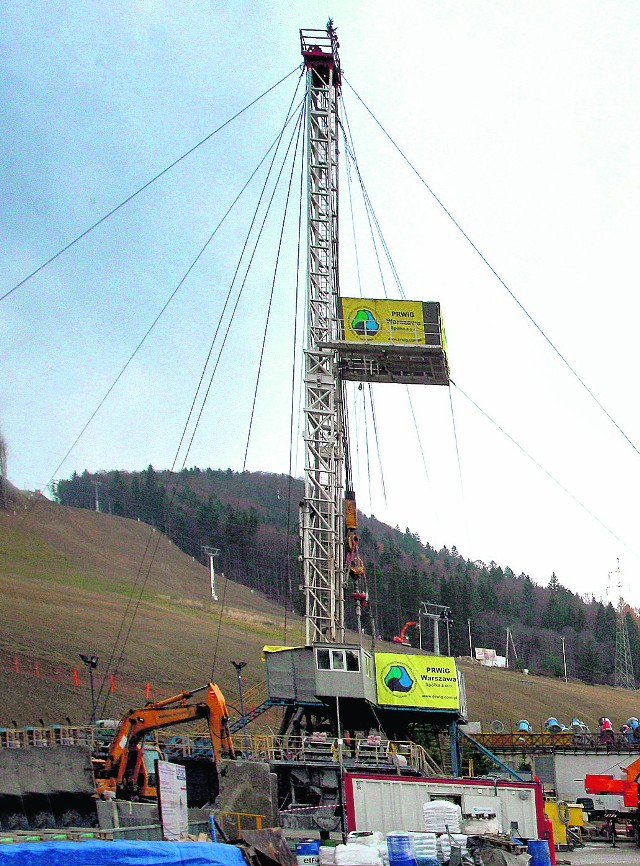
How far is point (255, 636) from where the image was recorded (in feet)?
401

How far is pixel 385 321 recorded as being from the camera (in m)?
53.3

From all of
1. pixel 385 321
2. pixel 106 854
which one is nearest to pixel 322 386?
pixel 385 321

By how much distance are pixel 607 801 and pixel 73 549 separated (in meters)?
131

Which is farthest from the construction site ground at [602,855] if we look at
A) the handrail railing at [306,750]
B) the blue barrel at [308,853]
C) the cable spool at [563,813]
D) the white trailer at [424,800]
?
the blue barrel at [308,853]

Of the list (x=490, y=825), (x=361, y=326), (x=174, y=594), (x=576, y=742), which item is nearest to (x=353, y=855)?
(x=490, y=825)

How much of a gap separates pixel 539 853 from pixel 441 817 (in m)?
2.97

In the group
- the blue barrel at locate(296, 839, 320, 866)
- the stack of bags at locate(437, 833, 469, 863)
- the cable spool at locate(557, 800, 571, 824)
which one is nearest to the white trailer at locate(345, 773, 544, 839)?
the cable spool at locate(557, 800, 571, 824)

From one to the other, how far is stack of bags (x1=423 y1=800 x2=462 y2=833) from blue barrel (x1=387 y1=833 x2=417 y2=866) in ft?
18.3

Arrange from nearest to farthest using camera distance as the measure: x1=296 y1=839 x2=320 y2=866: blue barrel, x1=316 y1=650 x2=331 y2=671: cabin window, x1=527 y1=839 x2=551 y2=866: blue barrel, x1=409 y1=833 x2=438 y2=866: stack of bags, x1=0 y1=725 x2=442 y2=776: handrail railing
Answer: x1=296 y1=839 x2=320 y2=866: blue barrel
x1=409 y1=833 x2=438 y2=866: stack of bags
x1=527 y1=839 x2=551 y2=866: blue barrel
x1=0 y1=725 x2=442 y2=776: handrail railing
x1=316 y1=650 x2=331 y2=671: cabin window

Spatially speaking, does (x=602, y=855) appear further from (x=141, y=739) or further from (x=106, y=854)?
(x=106, y=854)

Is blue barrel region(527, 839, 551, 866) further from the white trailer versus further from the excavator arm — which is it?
the excavator arm

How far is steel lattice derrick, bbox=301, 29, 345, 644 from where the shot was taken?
48438 millimetres

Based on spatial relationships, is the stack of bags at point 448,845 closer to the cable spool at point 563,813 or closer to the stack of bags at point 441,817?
the stack of bags at point 441,817

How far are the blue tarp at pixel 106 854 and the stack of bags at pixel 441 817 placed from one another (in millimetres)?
12697
